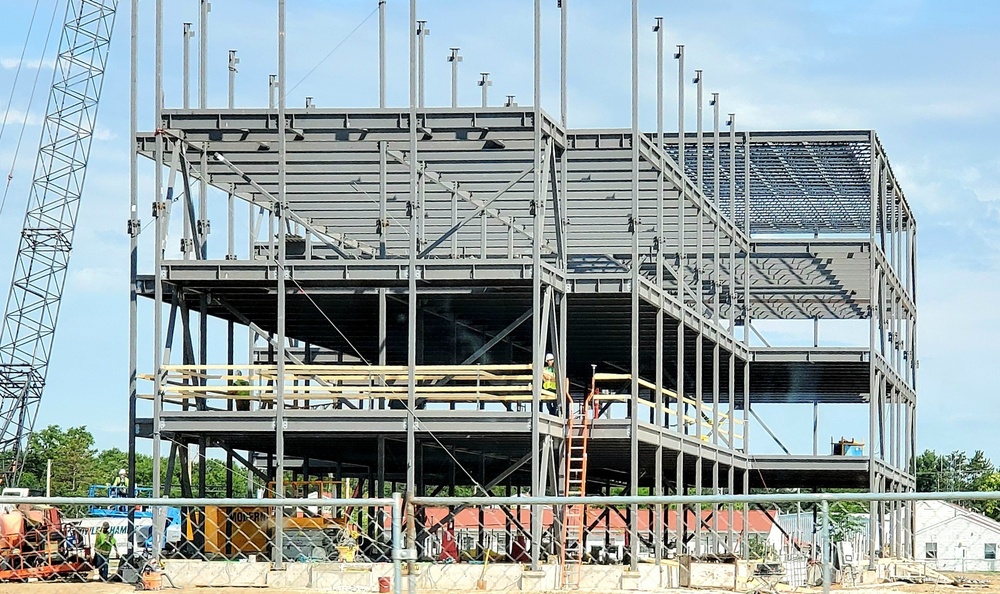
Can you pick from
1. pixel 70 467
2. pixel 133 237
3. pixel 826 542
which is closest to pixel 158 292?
pixel 133 237

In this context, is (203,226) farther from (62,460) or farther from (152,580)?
(62,460)

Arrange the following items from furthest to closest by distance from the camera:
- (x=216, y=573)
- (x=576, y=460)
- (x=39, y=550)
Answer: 1. (x=576, y=460)
2. (x=39, y=550)
3. (x=216, y=573)

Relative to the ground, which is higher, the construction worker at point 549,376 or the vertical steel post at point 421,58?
the vertical steel post at point 421,58

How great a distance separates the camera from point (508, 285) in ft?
97.3

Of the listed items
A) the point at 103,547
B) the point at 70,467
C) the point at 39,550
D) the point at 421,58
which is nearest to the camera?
the point at 39,550

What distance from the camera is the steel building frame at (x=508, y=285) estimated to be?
29.1 m

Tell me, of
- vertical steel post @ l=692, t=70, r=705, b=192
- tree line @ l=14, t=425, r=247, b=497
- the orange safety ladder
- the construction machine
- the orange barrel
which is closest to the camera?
the orange barrel

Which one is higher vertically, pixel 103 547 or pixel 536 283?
pixel 536 283

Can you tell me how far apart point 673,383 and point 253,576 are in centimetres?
2685

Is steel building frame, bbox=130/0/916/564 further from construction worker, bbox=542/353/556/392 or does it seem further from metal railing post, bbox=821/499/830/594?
metal railing post, bbox=821/499/830/594

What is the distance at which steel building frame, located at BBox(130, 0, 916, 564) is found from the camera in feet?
95.3

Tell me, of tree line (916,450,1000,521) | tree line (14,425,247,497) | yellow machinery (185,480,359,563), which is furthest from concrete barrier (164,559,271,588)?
tree line (916,450,1000,521)

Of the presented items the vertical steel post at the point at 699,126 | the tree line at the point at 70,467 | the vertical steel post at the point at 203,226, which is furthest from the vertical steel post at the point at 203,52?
the tree line at the point at 70,467

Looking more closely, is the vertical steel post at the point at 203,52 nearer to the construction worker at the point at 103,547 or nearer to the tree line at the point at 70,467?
the construction worker at the point at 103,547
